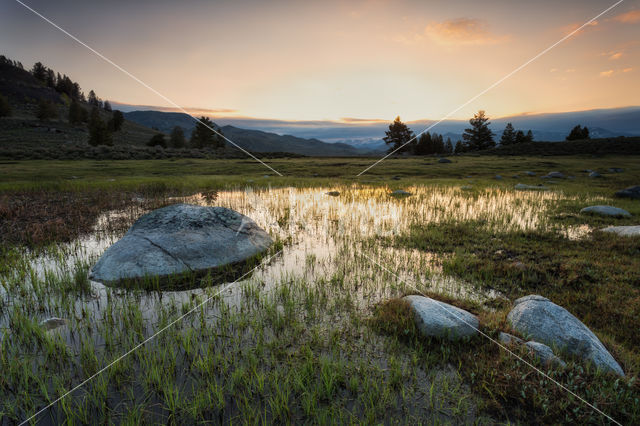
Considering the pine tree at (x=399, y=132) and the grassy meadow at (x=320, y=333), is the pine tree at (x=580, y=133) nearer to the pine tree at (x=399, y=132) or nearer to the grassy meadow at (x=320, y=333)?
the pine tree at (x=399, y=132)

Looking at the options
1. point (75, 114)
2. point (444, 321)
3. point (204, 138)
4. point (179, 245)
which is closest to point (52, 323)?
point (179, 245)

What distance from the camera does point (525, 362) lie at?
3252mm

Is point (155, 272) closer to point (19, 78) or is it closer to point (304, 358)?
point (304, 358)

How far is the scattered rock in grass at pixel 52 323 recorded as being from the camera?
4.21 metres

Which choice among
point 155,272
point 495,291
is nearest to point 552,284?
point 495,291

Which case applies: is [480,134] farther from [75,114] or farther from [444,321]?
[75,114]

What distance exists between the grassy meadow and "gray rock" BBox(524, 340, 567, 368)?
0.08 m

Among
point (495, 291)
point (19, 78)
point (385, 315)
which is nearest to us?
point (385, 315)

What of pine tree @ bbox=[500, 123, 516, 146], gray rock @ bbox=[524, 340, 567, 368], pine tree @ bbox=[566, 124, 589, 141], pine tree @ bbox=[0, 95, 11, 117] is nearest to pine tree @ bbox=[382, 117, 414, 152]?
pine tree @ bbox=[500, 123, 516, 146]

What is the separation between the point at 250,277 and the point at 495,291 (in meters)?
4.99

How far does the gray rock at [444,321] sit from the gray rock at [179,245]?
4.46 m

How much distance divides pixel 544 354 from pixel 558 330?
1.89 feet

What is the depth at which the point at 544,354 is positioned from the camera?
3.48 metres

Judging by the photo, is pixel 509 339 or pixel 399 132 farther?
pixel 399 132
